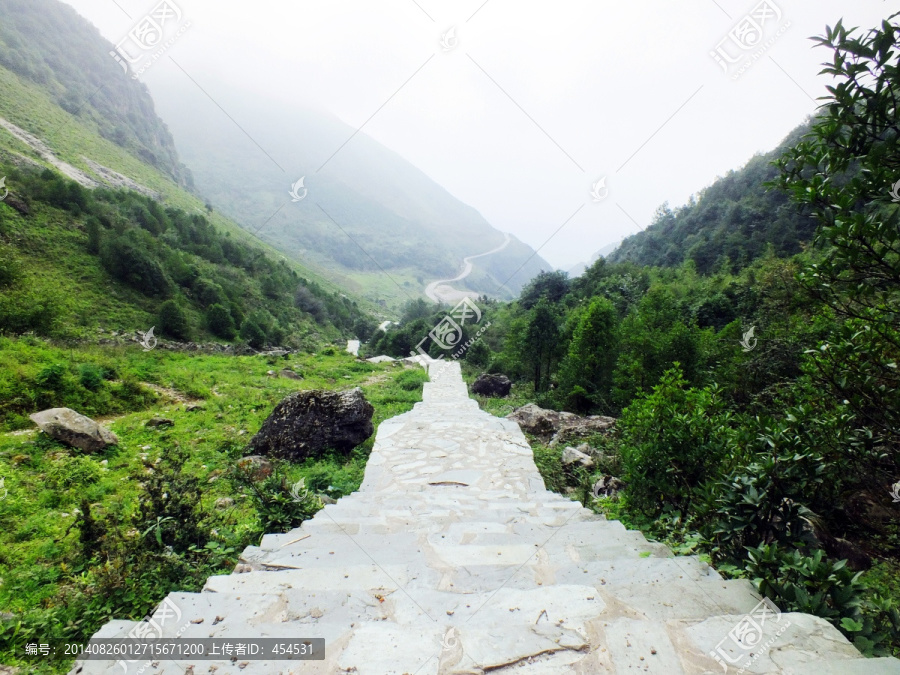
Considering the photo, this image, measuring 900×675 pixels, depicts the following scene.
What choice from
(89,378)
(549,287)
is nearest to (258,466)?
(89,378)

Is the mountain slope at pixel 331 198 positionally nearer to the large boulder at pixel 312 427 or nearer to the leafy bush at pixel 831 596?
the large boulder at pixel 312 427

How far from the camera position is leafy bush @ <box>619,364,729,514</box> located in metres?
3.35

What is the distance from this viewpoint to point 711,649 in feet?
5.16

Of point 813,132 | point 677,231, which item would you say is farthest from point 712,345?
point 677,231

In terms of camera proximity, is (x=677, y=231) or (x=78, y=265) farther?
(x=677, y=231)

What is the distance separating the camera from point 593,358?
11.7m

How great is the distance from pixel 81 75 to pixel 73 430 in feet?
324

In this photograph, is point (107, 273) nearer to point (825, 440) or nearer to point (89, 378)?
point (89, 378)

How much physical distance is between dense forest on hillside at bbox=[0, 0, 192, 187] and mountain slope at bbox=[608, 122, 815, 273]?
68.1 m

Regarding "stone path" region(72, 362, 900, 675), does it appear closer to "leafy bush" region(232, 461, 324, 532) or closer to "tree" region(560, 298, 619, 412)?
"leafy bush" region(232, 461, 324, 532)

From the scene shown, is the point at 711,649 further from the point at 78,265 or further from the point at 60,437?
the point at 78,265

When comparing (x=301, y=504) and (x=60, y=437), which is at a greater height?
(x=301, y=504)

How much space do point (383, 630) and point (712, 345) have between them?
40.0 feet

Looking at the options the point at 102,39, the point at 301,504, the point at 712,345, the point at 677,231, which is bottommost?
the point at 301,504
